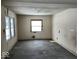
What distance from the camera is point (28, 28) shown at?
32.4ft

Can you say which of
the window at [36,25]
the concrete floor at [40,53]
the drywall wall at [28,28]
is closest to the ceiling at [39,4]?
the concrete floor at [40,53]

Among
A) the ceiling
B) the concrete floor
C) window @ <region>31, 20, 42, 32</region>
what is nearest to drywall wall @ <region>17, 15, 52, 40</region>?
window @ <region>31, 20, 42, 32</region>

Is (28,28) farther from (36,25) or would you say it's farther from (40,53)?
(40,53)

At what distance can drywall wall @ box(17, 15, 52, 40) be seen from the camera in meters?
9.74

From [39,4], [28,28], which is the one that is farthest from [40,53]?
[28,28]

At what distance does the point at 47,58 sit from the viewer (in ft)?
14.8

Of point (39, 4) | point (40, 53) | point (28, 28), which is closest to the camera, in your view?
point (39, 4)

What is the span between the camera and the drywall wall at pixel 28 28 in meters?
9.74

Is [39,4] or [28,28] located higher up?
[39,4]

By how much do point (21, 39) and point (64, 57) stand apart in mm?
5692

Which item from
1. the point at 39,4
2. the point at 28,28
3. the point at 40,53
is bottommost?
the point at 40,53

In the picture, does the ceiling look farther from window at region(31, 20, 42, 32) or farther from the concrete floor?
window at region(31, 20, 42, 32)

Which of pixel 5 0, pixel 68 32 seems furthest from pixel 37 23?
pixel 5 0

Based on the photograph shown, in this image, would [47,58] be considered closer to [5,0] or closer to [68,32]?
[68,32]
